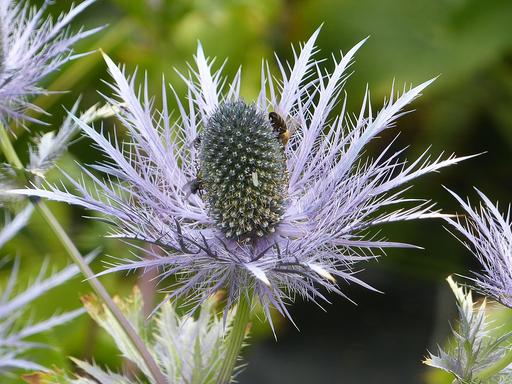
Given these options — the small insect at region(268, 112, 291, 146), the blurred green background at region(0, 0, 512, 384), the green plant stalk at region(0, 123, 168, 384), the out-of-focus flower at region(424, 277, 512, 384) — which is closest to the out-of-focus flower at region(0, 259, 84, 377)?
the green plant stalk at region(0, 123, 168, 384)

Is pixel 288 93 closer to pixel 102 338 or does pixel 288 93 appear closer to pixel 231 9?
pixel 102 338

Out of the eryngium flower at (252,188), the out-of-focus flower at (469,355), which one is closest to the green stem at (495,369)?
the out-of-focus flower at (469,355)

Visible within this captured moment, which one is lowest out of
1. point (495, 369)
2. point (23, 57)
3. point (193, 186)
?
point (495, 369)

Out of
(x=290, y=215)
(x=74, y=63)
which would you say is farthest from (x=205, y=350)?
(x=74, y=63)

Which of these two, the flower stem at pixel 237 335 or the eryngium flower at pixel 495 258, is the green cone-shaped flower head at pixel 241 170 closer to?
the flower stem at pixel 237 335

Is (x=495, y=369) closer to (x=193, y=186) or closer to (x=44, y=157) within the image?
(x=193, y=186)

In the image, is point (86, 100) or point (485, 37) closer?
point (86, 100)

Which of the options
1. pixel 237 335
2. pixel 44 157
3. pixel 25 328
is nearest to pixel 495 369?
pixel 237 335
